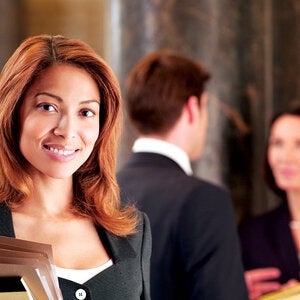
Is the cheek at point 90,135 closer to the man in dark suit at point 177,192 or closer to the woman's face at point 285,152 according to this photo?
the man in dark suit at point 177,192

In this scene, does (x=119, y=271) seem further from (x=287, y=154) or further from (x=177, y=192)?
(x=287, y=154)

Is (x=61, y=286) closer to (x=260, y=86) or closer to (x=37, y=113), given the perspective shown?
(x=37, y=113)

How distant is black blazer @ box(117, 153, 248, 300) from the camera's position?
2646 mm

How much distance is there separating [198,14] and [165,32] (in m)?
0.22

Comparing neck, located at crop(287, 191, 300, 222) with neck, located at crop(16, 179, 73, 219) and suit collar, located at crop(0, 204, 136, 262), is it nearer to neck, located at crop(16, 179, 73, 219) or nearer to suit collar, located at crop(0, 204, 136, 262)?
suit collar, located at crop(0, 204, 136, 262)

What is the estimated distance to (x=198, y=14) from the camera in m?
4.80

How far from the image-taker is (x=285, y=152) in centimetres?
428

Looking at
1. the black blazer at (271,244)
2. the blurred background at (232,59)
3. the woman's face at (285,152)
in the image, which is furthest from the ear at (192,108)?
the blurred background at (232,59)

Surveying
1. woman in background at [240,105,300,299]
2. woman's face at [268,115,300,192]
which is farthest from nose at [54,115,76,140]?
woman's face at [268,115,300,192]

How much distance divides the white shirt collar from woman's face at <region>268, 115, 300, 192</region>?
4.12 feet

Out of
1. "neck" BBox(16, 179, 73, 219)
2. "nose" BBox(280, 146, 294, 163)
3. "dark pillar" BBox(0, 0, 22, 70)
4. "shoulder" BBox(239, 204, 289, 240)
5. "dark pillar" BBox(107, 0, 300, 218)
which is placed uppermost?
"dark pillar" BBox(0, 0, 22, 70)

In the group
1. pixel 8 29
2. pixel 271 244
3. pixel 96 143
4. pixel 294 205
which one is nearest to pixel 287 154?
pixel 294 205

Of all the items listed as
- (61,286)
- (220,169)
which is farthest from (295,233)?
(61,286)

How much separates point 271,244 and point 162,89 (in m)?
1.31
